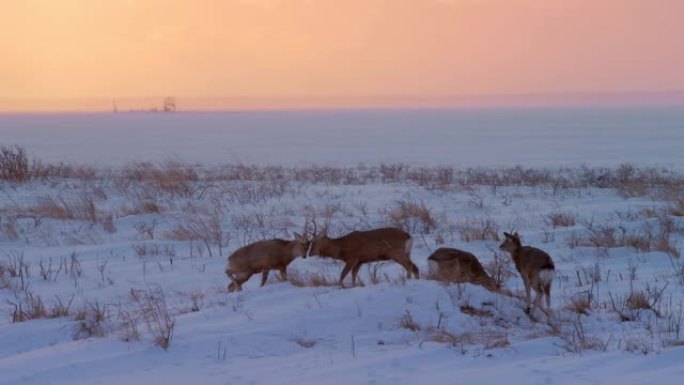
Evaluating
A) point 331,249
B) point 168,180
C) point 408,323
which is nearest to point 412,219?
point 331,249

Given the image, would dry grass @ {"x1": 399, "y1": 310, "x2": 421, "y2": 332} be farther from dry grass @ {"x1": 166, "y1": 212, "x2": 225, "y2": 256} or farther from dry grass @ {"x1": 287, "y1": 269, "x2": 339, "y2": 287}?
dry grass @ {"x1": 166, "y1": 212, "x2": 225, "y2": 256}

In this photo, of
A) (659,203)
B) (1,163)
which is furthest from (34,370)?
(1,163)

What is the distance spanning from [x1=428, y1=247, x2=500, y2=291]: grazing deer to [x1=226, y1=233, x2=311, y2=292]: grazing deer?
1442mm

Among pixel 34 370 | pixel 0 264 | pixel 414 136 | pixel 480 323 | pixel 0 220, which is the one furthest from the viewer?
pixel 414 136

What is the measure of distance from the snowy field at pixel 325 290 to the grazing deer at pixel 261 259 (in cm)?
17

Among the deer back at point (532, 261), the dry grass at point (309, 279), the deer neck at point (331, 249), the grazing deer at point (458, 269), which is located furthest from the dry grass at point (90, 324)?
the deer back at point (532, 261)

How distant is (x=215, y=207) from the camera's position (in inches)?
616

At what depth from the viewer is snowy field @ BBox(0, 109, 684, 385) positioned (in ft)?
18.4

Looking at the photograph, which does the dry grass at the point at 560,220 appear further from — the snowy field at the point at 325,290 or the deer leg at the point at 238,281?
the deer leg at the point at 238,281

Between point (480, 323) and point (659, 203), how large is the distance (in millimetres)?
11003

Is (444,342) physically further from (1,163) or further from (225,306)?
(1,163)

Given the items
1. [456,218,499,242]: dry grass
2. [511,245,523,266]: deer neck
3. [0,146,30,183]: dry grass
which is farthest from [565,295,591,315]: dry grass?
[0,146,30,183]: dry grass

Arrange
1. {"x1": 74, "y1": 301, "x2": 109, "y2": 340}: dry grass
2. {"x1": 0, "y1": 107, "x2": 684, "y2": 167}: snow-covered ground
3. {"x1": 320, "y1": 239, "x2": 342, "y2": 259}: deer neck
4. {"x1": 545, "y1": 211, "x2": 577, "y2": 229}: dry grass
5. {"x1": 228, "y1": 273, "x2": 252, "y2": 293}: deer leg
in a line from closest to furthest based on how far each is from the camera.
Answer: {"x1": 74, "y1": 301, "x2": 109, "y2": 340}: dry grass
{"x1": 228, "y1": 273, "x2": 252, "y2": 293}: deer leg
{"x1": 320, "y1": 239, "x2": 342, "y2": 259}: deer neck
{"x1": 545, "y1": 211, "x2": 577, "y2": 229}: dry grass
{"x1": 0, "y1": 107, "x2": 684, "y2": 167}: snow-covered ground

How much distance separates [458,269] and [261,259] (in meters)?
2.03
